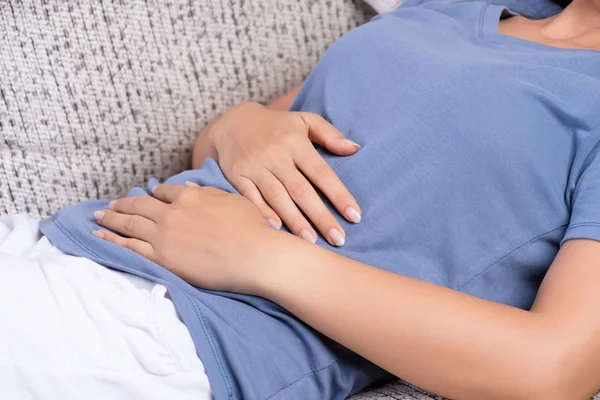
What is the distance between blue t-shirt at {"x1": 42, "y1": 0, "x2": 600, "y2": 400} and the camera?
0.82m

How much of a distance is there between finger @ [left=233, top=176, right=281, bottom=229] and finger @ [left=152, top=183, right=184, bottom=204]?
0.24ft

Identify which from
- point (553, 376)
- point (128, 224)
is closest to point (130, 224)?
point (128, 224)

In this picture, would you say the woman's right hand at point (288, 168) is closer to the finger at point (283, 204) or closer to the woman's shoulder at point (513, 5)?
the finger at point (283, 204)

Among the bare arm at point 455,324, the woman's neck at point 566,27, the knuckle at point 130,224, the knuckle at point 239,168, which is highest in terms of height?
the woman's neck at point 566,27

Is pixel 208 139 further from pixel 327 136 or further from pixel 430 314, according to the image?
pixel 430 314

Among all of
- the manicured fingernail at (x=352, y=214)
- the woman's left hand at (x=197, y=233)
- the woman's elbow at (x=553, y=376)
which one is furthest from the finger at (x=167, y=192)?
the woman's elbow at (x=553, y=376)

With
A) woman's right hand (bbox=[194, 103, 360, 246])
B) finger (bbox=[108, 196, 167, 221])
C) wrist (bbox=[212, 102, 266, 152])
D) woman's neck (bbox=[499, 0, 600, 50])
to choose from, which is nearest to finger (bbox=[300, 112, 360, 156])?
woman's right hand (bbox=[194, 103, 360, 246])

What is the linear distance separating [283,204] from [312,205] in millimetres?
37

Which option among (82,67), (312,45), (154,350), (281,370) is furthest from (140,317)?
(312,45)

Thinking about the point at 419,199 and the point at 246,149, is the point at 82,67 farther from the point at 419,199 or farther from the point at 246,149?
the point at 419,199

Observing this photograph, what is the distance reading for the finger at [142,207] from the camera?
2.98 ft

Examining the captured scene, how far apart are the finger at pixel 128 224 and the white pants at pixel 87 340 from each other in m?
0.09

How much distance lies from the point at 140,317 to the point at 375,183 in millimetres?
325

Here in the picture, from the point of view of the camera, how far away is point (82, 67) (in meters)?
1.08
